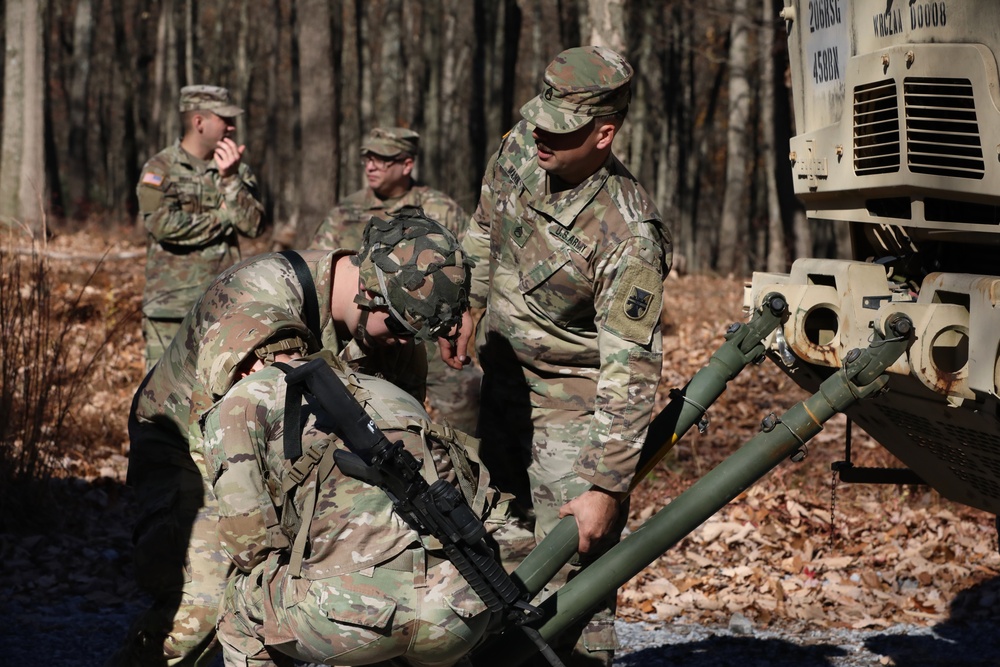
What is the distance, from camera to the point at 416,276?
327 cm

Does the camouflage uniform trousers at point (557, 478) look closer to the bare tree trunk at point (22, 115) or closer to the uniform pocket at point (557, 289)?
the uniform pocket at point (557, 289)

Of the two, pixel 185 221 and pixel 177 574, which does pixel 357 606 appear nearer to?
pixel 177 574

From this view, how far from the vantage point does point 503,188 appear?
4387 millimetres

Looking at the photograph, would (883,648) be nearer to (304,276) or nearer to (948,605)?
(948,605)

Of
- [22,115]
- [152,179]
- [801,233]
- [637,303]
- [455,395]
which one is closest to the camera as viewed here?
[637,303]

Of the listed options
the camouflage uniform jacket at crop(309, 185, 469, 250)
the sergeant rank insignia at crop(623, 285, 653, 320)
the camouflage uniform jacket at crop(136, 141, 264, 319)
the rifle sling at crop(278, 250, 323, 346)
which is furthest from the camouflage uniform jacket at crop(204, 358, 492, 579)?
the camouflage uniform jacket at crop(136, 141, 264, 319)

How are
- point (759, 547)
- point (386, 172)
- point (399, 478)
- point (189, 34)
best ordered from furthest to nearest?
point (189, 34) < point (386, 172) < point (759, 547) < point (399, 478)

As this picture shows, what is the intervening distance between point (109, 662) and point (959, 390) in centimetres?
281

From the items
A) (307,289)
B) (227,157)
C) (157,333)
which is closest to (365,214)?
(227,157)

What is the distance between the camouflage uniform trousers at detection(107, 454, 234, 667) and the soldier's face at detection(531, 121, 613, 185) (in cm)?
152

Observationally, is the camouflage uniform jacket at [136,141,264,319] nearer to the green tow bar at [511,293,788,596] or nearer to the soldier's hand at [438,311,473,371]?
the soldier's hand at [438,311,473,371]

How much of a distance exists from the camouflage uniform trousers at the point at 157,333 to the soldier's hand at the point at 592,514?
15.7 ft

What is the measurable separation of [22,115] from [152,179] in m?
10.4

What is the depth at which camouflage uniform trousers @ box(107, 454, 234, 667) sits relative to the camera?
3.79 meters
